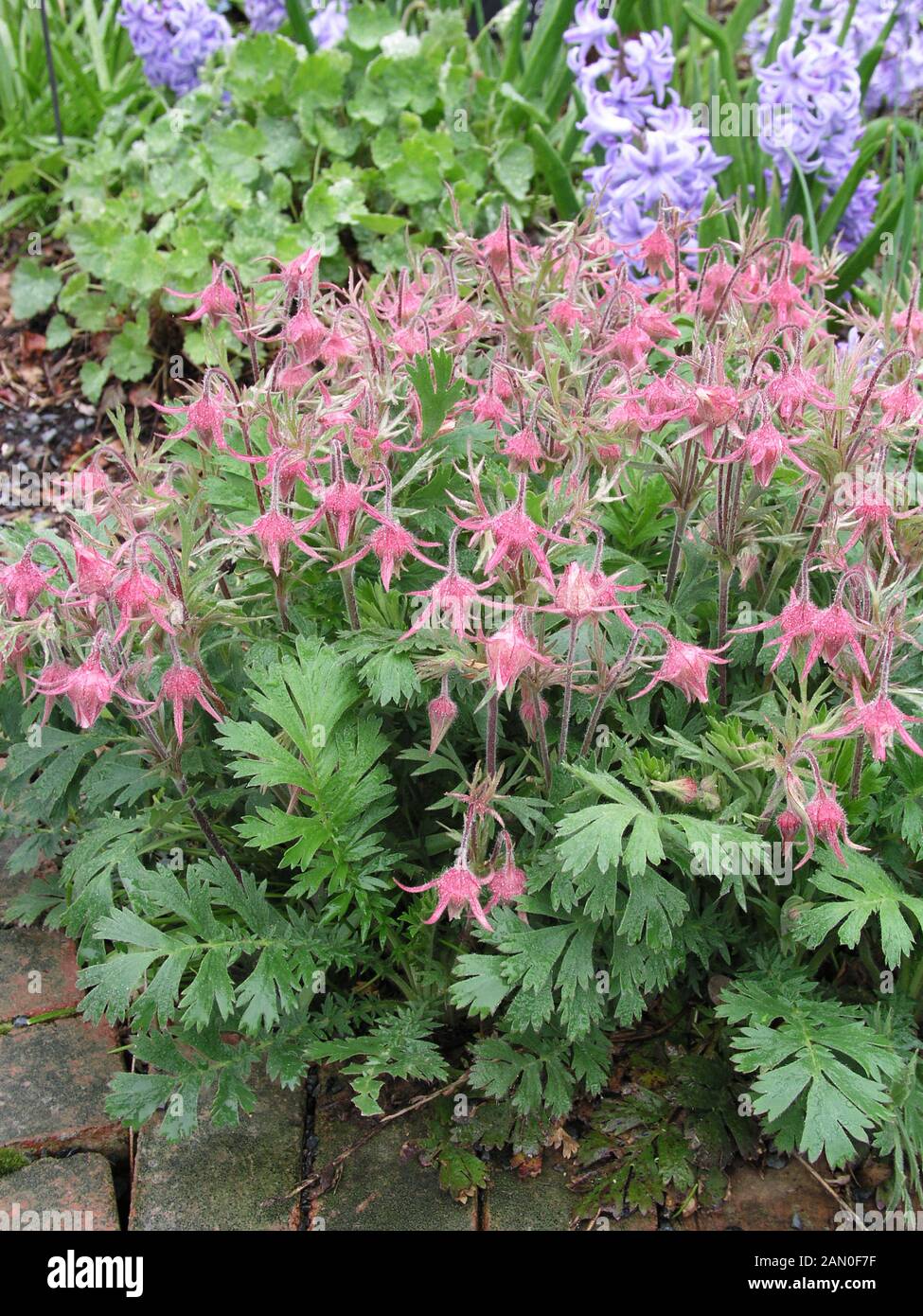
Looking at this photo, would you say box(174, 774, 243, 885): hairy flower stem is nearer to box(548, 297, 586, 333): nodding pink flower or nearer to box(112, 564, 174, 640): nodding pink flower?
box(112, 564, 174, 640): nodding pink flower

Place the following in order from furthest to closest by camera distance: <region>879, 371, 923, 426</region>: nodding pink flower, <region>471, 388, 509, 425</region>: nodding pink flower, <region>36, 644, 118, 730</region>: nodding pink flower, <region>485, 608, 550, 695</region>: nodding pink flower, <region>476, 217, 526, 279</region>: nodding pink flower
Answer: <region>476, 217, 526, 279</region>: nodding pink flower < <region>471, 388, 509, 425</region>: nodding pink flower < <region>879, 371, 923, 426</region>: nodding pink flower < <region>36, 644, 118, 730</region>: nodding pink flower < <region>485, 608, 550, 695</region>: nodding pink flower

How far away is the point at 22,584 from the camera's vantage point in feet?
6.86

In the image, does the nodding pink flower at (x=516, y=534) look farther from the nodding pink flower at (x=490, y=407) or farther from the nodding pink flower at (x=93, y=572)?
the nodding pink flower at (x=93, y=572)

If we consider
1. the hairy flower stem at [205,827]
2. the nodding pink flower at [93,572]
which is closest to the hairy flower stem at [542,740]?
the hairy flower stem at [205,827]

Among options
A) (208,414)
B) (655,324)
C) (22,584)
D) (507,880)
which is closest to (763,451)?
(655,324)

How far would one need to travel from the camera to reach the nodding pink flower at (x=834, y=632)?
6.61 feet

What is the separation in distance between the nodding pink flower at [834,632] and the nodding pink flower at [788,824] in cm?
24

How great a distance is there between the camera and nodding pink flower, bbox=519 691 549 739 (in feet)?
7.16

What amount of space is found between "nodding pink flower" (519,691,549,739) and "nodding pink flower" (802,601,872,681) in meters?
0.45

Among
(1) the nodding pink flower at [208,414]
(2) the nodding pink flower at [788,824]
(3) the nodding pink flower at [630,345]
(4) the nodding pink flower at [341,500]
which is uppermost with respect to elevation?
(3) the nodding pink flower at [630,345]

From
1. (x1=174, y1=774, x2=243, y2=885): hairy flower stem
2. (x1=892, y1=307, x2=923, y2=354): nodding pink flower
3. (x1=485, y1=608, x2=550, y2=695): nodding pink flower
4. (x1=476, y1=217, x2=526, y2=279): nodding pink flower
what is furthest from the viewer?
(x1=476, y1=217, x2=526, y2=279): nodding pink flower

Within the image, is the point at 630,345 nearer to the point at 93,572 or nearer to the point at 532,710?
the point at 532,710

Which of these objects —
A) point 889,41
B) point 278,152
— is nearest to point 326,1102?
point 278,152

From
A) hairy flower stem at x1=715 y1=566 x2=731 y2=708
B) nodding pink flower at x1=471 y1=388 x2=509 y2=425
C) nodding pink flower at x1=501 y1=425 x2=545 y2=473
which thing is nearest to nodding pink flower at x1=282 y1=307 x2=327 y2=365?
nodding pink flower at x1=471 y1=388 x2=509 y2=425
